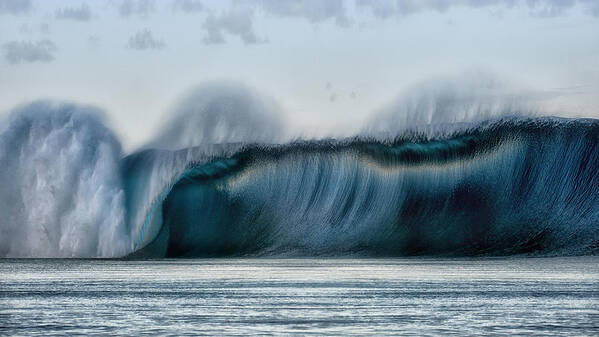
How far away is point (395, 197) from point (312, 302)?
36.7m

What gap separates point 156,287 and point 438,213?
1129 inches

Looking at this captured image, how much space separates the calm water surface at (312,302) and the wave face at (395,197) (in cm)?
946

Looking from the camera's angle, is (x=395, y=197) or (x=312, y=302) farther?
(x=395, y=197)

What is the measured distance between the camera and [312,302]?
126 feet

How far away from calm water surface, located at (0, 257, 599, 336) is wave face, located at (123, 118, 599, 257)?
9462 millimetres

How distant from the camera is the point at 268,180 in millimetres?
78750

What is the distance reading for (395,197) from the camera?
74562 mm

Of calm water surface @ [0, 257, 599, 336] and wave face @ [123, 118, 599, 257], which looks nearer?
calm water surface @ [0, 257, 599, 336]

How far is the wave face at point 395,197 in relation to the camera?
236 feet

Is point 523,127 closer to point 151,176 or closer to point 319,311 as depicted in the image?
point 151,176

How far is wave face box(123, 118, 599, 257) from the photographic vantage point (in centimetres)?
7181

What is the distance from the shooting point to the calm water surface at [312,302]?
30062 millimetres

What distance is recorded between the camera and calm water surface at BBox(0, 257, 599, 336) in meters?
30.1

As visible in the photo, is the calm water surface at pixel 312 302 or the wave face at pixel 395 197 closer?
the calm water surface at pixel 312 302
